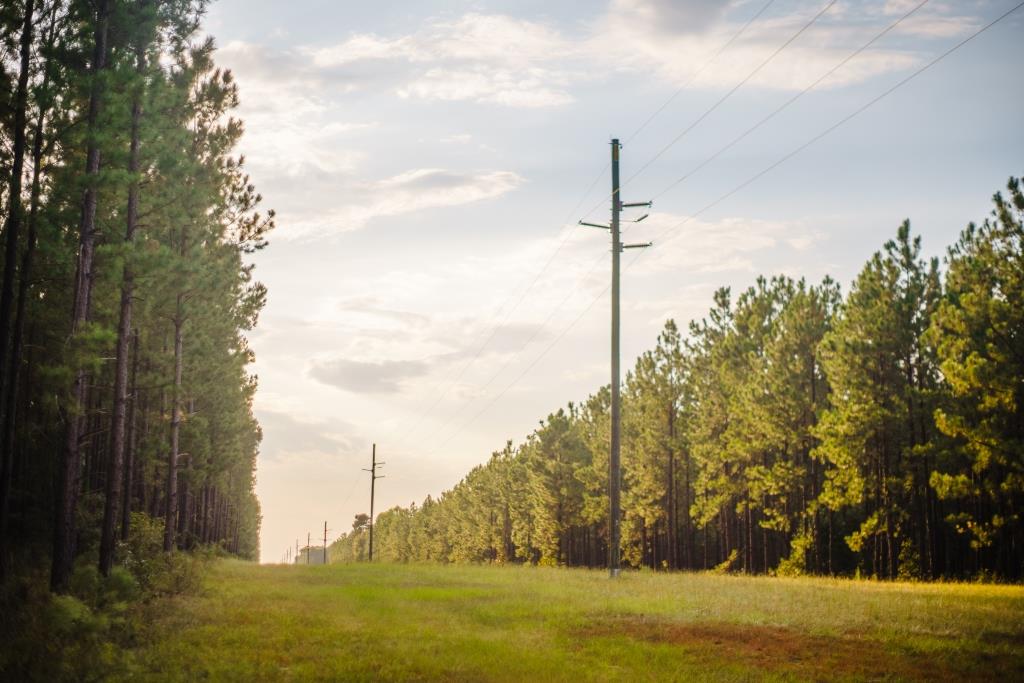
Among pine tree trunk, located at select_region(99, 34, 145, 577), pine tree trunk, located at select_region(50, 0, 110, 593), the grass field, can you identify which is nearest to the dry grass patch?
the grass field

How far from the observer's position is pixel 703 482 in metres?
46.8

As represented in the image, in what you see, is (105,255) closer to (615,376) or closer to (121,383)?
(121,383)

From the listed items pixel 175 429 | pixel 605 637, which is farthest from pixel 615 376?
pixel 175 429

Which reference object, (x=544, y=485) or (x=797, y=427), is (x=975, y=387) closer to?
(x=797, y=427)

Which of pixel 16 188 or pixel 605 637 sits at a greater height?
pixel 16 188

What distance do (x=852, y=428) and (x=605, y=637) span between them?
2498 centimetres

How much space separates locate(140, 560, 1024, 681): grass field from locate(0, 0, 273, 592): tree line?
5.54m

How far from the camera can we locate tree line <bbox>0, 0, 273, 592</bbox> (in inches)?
632

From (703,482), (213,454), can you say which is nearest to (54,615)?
(213,454)

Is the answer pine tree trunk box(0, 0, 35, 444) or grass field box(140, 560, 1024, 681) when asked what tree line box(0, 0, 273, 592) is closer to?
pine tree trunk box(0, 0, 35, 444)

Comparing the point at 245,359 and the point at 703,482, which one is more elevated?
the point at 245,359

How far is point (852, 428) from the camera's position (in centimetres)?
3419

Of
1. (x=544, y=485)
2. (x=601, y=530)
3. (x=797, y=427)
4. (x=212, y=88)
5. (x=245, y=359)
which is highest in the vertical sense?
(x=212, y=88)

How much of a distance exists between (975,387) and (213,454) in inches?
1363
